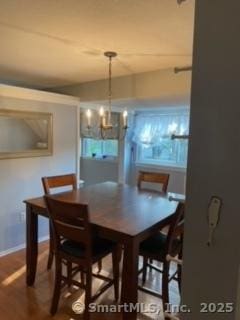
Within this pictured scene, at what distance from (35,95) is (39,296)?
7.26 feet

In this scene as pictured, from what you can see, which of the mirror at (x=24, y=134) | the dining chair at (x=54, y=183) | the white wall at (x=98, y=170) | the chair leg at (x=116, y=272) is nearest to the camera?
the chair leg at (x=116, y=272)

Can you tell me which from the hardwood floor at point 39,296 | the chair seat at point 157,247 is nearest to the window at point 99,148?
the hardwood floor at point 39,296

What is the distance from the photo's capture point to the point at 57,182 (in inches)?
115

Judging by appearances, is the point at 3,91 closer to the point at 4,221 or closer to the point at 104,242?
the point at 4,221

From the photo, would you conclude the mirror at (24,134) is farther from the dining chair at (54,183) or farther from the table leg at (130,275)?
the table leg at (130,275)

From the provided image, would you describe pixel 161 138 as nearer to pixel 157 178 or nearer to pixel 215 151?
pixel 157 178

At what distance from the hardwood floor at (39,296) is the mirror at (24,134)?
1.28 meters

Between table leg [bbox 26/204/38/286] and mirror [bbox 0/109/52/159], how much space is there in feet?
3.03

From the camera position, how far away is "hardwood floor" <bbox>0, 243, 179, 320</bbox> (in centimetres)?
208

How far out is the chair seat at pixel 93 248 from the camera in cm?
202

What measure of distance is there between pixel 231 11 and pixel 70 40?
1.50 meters

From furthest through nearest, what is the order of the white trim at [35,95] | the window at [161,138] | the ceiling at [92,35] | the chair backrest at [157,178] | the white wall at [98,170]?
the white wall at [98,170] < the window at [161,138] < the chair backrest at [157,178] < the white trim at [35,95] < the ceiling at [92,35]

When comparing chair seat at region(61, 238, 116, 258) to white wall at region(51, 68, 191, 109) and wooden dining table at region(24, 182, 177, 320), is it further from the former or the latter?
white wall at region(51, 68, 191, 109)

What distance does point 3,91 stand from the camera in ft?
9.39
